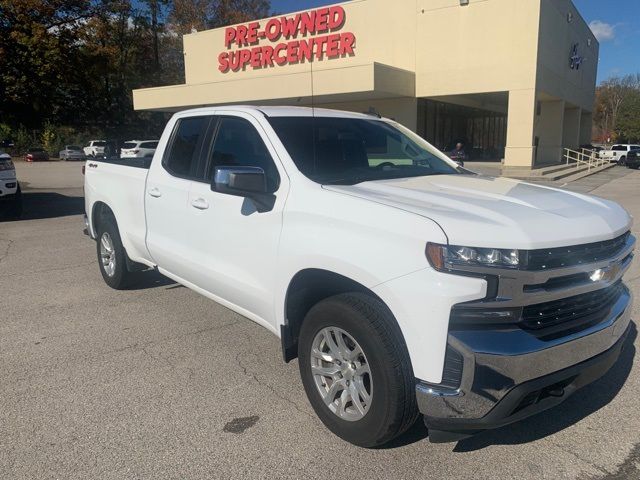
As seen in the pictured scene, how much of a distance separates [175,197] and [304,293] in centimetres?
175

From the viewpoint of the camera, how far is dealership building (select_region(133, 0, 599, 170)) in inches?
919

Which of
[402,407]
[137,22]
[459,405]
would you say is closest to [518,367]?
[459,405]

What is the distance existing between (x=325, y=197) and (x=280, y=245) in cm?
45

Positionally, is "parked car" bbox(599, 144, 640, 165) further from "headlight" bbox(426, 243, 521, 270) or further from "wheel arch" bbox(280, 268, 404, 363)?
"headlight" bbox(426, 243, 521, 270)

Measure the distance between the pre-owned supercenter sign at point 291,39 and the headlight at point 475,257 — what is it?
26.1m

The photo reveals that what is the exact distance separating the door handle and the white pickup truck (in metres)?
0.01

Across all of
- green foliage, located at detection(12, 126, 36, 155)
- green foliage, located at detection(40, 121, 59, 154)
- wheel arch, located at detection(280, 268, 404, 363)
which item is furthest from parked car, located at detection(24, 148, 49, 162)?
wheel arch, located at detection(280, 268, 404, 363)

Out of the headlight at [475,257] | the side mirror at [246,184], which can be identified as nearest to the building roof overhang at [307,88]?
the side mirror at [246,184]

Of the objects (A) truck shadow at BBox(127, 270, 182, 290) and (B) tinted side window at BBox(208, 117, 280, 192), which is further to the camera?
(A) truck shadow at BBox(127, 270, 182, 290)

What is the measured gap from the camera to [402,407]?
271cm

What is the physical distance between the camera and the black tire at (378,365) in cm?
268

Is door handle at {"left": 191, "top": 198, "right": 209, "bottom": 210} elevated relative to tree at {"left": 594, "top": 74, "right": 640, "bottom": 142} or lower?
lower

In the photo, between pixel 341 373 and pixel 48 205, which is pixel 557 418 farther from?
pixel 48 205

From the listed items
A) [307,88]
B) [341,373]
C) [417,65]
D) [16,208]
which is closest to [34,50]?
[307,88]
